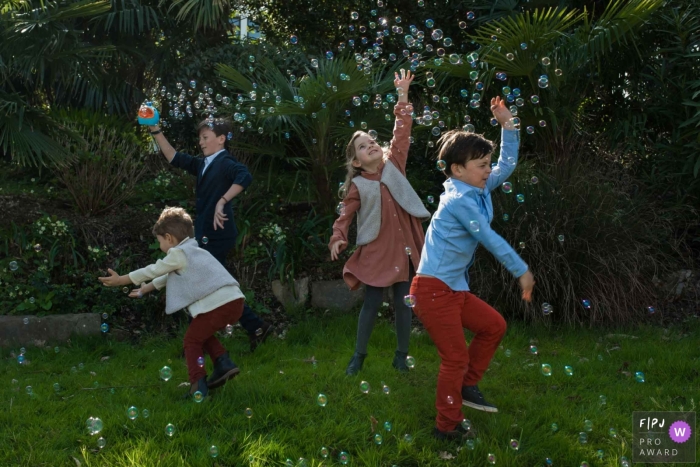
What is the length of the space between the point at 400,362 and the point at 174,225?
1545 millimetres

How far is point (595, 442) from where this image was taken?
368cm

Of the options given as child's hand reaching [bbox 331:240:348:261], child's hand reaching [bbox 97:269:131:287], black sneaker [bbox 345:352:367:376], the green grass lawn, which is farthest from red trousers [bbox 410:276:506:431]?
child's hand reaching [bbox 97:269:131:287]

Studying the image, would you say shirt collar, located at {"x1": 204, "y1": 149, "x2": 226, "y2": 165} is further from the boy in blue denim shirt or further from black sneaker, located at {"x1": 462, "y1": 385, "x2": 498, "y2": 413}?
black sneaker, located at {"x1": 462, "y1": 385, "x2": 498, "y2": 413}

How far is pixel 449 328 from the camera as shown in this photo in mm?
3627

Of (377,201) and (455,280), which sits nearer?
(455,280)

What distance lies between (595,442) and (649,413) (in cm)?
42

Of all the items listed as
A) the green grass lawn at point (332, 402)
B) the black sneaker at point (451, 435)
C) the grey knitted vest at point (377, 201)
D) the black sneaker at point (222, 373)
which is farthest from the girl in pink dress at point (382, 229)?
the black sneaker at point (451, 435)

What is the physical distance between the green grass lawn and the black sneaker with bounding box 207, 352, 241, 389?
0.07 meters

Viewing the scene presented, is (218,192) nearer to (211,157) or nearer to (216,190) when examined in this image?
(216,190)

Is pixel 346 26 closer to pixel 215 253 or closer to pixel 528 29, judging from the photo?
pixel 528 29

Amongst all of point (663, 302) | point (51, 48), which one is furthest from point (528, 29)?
point (51, 48)

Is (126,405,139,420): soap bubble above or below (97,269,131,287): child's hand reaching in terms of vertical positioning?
below

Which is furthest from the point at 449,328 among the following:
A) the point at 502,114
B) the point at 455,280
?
the point at 502,114

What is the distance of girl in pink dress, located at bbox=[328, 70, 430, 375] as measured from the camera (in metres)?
4.57
